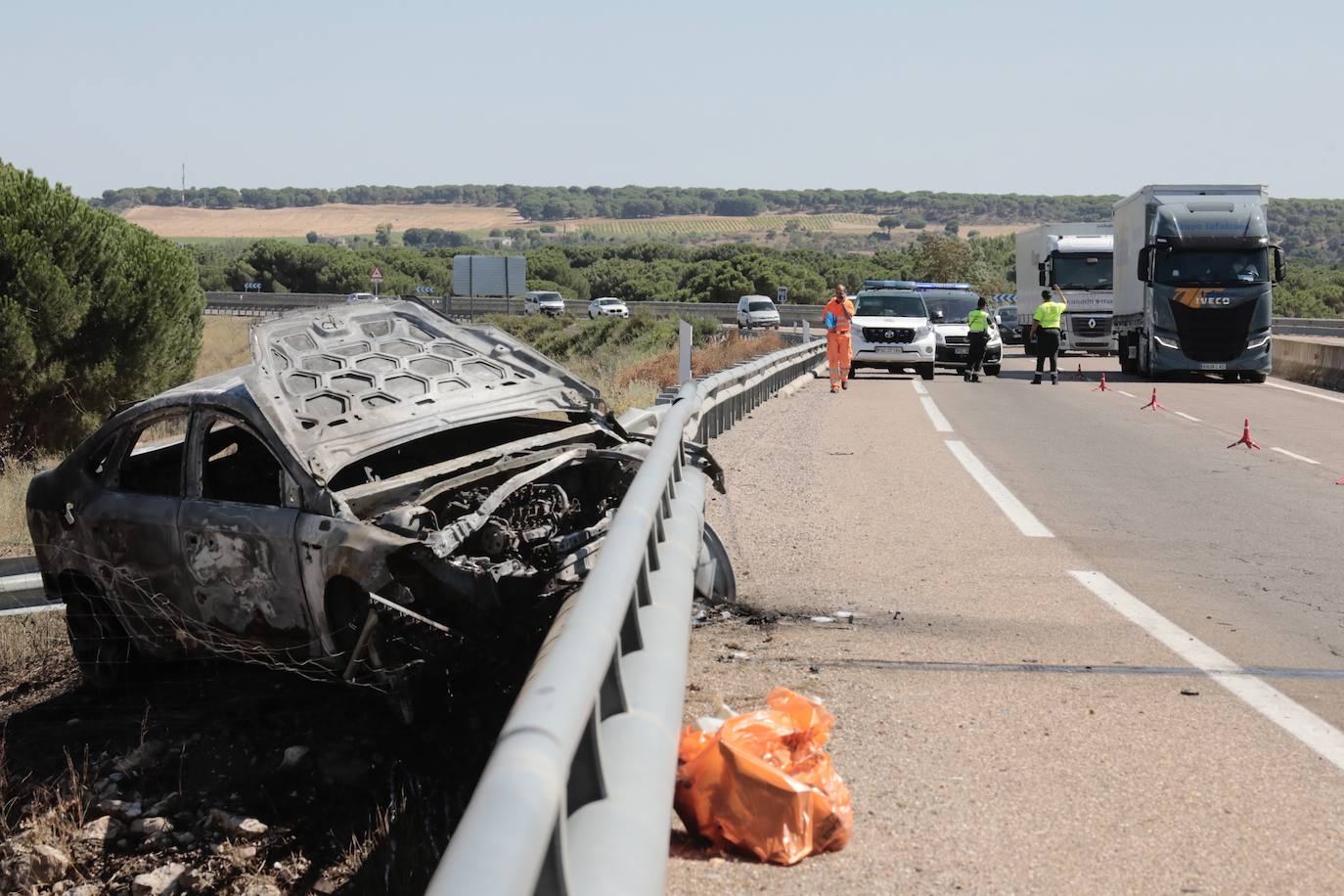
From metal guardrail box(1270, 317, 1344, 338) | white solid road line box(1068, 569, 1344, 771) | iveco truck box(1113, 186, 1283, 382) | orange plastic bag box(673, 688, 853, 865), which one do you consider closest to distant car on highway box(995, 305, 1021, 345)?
metal guardrail box(1270, 317, 1344, 338)

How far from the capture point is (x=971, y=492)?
41.7ft

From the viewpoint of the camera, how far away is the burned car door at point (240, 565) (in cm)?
618

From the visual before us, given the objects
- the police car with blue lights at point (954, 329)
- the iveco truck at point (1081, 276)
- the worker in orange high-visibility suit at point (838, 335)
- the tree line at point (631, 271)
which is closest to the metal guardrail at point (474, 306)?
the tree line at point (631, 271)

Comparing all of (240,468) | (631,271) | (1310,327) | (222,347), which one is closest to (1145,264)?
(240,468)

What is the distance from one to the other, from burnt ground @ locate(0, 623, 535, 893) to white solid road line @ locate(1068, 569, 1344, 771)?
302cm

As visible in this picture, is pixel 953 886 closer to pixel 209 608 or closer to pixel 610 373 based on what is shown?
pixel 209 608

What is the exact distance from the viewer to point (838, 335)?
86.9 ft

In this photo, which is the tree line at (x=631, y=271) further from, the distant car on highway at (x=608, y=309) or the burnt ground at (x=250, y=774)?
the burnt ground at (x=250, y=774)

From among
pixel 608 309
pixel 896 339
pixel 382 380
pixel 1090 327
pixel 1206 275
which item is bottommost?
pixel 608 309

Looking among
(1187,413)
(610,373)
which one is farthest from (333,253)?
(1187,413)

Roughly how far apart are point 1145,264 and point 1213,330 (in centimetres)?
203

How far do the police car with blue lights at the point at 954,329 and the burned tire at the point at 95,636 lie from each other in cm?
2643

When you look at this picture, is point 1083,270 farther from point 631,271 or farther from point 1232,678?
point 631,271

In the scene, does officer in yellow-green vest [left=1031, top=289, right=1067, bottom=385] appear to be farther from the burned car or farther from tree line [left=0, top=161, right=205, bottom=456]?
the burned car
